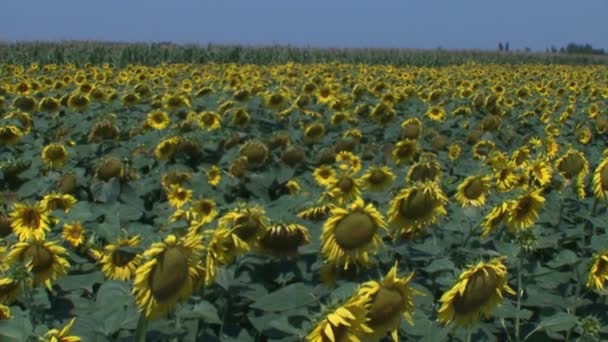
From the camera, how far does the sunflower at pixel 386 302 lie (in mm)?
1819

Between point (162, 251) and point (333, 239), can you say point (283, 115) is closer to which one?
point (333, 239)

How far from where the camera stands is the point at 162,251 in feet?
5.65

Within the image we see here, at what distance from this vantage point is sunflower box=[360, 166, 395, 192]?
3.38 meters

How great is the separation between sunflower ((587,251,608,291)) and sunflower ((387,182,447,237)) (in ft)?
1.60

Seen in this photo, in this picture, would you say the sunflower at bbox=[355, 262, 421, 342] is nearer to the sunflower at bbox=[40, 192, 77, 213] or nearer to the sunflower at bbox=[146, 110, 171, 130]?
the sunflower at bbox=[40, 192, 77, 213]

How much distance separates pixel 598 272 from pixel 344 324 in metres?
1.17

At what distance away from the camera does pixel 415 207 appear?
250cm

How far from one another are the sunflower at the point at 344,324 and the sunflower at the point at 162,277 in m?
0.30

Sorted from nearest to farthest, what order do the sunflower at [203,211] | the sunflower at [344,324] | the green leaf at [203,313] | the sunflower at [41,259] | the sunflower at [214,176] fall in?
the sunflower at [344,324] → the green leaf at [203,313] → the sunflower at [41,259] → the sunflower at [203,211] → the sunflower at [214,176]

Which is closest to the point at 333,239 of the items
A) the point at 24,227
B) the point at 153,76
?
the point at 24,227

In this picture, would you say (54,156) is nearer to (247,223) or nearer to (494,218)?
(247,223)

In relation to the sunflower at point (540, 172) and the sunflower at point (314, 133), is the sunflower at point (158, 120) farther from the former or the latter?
the sunflower at point (540, 172)

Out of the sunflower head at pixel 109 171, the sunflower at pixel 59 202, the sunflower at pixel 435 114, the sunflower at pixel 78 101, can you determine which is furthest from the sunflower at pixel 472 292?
the sunflower at pixel 435 114

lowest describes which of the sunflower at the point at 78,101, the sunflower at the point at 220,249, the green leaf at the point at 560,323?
the green leaf at the point at 560,323
